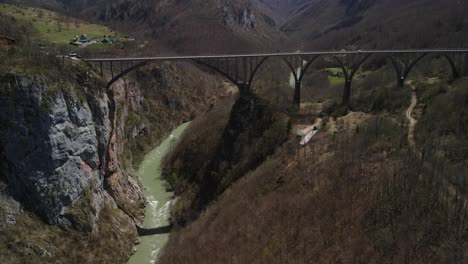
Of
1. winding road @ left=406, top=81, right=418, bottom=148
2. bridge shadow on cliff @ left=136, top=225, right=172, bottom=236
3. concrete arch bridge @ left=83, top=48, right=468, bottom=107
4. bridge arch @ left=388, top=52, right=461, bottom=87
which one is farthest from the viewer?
bridge arch @ left=388, top=52, right=461, bottom=87

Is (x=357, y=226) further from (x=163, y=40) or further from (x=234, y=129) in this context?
(x=163, y=40)

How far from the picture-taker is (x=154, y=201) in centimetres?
5350

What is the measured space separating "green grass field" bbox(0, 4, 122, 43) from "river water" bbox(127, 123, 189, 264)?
113ft

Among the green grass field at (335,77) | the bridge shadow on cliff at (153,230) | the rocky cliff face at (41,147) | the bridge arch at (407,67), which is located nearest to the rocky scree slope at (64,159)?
the rocky cliff face at (41,147)

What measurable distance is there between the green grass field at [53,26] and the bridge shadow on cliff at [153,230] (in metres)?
55.6

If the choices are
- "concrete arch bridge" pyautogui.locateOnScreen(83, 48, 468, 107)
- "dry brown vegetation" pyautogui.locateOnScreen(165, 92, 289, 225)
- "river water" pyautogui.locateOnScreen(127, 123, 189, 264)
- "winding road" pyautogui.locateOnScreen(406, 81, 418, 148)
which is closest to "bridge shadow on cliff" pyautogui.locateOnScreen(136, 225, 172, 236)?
"river water" pyautogui.locateOnScreen(127, 123, 189, 264)

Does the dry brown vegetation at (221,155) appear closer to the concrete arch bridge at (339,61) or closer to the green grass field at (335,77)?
the concrete arch bridge at (339,61)

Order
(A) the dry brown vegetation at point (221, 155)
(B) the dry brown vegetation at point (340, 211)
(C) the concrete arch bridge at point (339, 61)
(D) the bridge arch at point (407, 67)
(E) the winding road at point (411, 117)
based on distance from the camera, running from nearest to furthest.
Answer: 1. (B) the dry brown vegetation at point (340, 211)
2. (E) the winding road at point (411, 117)
3. (A) the dry brown vegetation at point (221, 155)
4. (C) the concrete arch bridge at point (339, 61)
5. (D) the bridge arch at point (407, 67)

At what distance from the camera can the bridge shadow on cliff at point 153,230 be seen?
44625 mm

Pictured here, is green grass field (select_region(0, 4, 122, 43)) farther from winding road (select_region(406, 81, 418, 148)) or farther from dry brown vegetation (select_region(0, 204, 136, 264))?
winding road (select_region(406, 81, 418, 148))

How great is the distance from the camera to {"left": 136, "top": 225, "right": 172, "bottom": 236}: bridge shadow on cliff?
44.6m

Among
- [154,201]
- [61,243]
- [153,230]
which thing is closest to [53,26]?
[154,201]

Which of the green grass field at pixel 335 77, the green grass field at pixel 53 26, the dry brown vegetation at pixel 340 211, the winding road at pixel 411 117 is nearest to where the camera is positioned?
the dry brown vegetation at pixel 340 211

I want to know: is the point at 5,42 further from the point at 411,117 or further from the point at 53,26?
the point at 53,26
